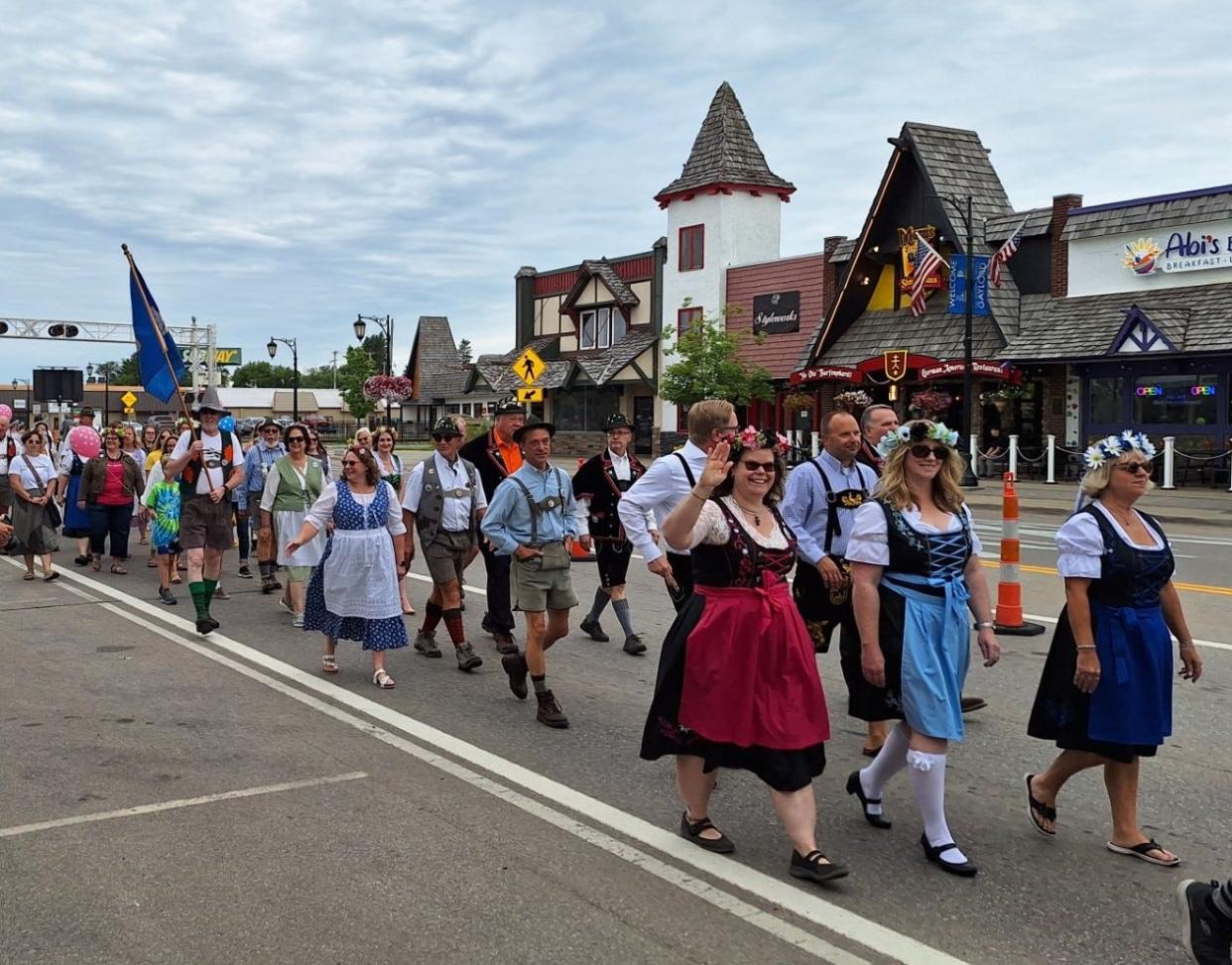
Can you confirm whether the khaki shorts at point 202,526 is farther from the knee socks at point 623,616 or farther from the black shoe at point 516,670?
the black shoe at point 516,670

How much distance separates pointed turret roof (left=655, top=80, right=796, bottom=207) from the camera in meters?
39.2

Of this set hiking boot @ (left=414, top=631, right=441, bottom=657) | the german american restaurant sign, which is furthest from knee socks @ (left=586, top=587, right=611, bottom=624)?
the german american restaurant sign

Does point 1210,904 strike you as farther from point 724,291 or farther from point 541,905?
point 724,291

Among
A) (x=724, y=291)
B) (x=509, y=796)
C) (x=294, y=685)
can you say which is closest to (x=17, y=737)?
(x=294, y=685)

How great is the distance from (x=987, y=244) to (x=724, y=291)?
11702mm

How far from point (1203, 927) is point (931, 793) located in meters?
1.08

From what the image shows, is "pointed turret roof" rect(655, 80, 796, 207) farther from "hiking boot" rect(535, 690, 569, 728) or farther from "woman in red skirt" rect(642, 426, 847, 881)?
"woman in red skirt" rect(642, 426, 847, 881)

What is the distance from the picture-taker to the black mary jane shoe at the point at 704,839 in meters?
4.69

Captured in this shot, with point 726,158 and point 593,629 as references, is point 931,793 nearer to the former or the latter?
point 593,629

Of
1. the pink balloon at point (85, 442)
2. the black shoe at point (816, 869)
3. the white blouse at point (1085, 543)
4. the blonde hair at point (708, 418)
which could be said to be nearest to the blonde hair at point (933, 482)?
the white blouse at point (1085, 543)

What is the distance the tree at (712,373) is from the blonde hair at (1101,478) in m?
30.7

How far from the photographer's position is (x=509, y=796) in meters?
5.35

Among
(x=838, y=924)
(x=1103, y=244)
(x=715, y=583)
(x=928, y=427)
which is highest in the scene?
(x=1103, y=244)

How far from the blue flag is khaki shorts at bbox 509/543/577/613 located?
19.5 ft
